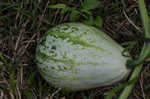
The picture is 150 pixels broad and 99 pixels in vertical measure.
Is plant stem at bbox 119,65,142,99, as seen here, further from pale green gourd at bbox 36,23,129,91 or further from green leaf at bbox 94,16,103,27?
green leaf at bbox 94,16,103,27

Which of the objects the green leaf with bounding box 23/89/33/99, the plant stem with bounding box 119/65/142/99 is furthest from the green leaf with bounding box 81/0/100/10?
the green leaf with bounding box 23/89/33/99

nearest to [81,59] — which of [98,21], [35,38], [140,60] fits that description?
[140,60]

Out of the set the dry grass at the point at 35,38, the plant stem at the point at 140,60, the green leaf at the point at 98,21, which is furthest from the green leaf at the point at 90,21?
the plant stem at the point at 140,60

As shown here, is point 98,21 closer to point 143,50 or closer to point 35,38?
point 143,50

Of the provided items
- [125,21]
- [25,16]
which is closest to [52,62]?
[25,16]

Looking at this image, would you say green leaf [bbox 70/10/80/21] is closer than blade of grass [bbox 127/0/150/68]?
No
